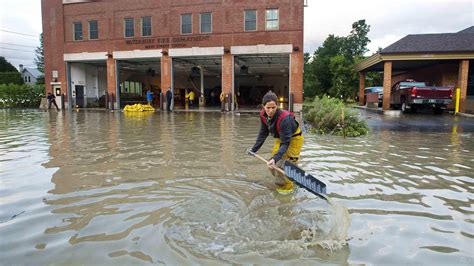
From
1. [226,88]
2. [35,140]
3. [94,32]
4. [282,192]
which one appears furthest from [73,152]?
[94,32]

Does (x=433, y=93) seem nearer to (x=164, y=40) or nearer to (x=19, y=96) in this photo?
(x=164, y=40)

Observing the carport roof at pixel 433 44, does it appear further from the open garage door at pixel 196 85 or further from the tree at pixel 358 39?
the tree at pixel 358 39

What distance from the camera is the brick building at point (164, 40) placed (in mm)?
27234

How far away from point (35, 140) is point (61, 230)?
8202 millimetres

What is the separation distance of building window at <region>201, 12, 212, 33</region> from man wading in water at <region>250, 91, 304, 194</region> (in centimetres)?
2407

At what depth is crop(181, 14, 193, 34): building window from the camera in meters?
28.8

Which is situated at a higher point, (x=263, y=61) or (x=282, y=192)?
(x=263, y=61)

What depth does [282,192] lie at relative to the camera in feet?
18.7

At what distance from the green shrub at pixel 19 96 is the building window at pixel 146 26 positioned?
46.7 feet

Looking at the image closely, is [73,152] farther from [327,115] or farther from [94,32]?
[94,32]

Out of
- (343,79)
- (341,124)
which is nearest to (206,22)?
→ (341,124)

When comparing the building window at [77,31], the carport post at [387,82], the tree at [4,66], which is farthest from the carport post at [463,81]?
the tree at [4,66]

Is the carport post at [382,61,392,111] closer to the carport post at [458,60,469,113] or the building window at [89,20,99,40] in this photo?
the carport post at [458,60,469,113]

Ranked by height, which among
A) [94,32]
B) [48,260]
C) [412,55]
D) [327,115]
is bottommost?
[48,260]
